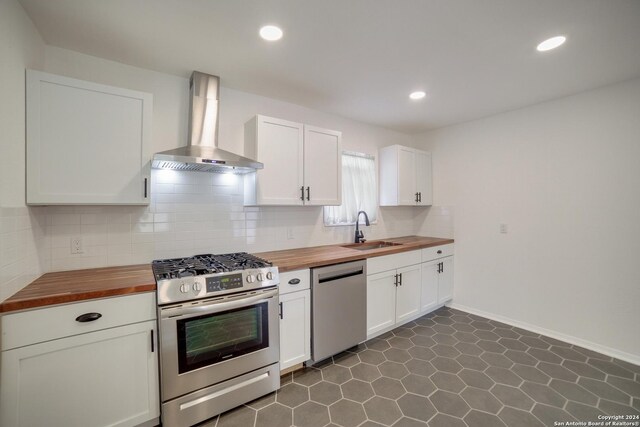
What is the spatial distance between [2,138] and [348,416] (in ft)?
8.27

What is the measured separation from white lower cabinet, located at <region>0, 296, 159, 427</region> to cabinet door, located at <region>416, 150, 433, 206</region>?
3385 mm

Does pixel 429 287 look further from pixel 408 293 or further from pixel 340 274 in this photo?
pixel 340 274

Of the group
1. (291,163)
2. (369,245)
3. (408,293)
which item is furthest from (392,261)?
(291,163)

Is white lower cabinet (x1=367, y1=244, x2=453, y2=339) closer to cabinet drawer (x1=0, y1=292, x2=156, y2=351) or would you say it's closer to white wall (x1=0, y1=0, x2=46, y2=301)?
cabinet drawer (x1=0, y1=292, x2=156, y2=351)

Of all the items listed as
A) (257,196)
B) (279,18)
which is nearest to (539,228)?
(257,196)

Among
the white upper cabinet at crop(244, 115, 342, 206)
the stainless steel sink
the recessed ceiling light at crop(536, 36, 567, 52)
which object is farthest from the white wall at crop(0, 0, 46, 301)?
the recessed ceiling light at crop(536, 36, 567, 52)

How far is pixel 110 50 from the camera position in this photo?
6.35ft

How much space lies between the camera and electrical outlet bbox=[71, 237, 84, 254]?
193 cm

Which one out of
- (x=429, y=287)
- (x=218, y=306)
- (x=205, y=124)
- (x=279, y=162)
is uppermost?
(x=205, y=124)

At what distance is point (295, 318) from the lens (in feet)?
7.09

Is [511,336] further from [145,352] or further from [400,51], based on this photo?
[145,352]

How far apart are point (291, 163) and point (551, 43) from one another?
2.11 metres

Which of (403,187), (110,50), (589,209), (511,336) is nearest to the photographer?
Answer: (110,50)

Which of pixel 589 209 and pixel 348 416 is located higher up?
pixel 589 209
